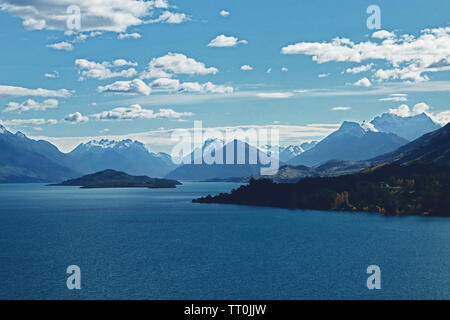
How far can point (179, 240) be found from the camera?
6412 inches

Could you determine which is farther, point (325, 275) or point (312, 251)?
point (312, 251)

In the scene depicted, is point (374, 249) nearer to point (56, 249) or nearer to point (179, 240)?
point (179, 240)

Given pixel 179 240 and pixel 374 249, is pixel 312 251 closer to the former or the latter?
pixel 374 249

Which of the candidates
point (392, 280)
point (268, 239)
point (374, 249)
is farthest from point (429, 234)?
point (392, 280)

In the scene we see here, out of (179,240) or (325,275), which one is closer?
(325,275)

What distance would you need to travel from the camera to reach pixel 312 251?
5463 inches
